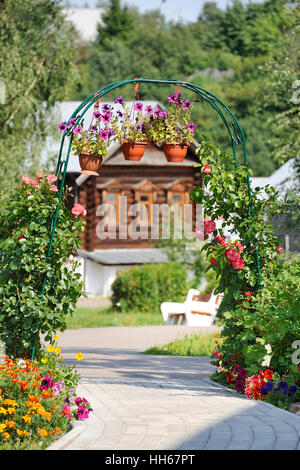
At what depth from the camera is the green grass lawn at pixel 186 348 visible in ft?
41.8

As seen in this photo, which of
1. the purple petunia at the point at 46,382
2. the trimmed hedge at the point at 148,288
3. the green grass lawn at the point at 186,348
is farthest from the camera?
the trimmed hedge at the point at 148,288

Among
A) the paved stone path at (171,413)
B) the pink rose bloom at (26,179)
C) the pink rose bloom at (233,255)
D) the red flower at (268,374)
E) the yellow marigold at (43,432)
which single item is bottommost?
the paved stone path at (171,413)

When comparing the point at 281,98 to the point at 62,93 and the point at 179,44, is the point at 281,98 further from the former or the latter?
the point at 179,44

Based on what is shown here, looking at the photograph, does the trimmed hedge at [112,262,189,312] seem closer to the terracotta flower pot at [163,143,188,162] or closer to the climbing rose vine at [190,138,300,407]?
the climbing rose vine at [190,138,300,407]

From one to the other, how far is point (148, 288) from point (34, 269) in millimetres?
14346

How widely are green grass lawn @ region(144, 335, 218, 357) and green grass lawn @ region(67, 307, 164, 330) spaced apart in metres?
4.56

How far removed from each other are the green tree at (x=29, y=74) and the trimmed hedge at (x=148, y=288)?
4.33 meters

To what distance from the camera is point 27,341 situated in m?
7.86

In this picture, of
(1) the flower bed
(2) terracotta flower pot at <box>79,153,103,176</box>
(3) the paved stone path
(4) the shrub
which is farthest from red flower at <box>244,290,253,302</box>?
(1) the flower bed

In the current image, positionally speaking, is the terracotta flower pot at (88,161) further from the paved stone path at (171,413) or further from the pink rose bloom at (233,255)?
the paved stone path at (171,413)

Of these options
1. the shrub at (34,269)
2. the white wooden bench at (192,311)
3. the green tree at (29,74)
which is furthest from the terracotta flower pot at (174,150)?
the green tree at (29,74)

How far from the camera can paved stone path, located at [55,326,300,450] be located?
18.6 ft

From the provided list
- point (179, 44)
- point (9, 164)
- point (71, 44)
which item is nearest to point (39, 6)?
point (71, 44)

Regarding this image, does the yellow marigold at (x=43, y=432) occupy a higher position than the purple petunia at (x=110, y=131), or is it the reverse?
the purple petunia at (x=110, y=131)
